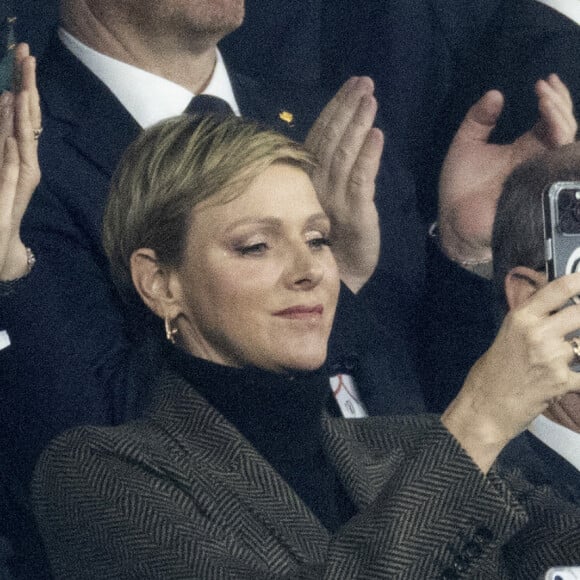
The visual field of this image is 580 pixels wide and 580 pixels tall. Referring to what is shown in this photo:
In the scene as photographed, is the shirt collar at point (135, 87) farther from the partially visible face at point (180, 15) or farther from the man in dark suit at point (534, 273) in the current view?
the man in dark suit at point (534, 273)

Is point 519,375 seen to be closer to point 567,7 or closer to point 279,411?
point 279,411

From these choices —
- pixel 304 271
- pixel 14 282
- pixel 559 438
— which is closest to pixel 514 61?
pixel 559 438

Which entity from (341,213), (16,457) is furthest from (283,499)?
(341,213)

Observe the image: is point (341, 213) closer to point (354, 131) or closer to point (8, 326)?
point (354, 131)

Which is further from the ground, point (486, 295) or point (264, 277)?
point (264, 277)

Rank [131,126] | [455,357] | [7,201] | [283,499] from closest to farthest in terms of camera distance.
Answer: [283,499] < [7,201] < [131,126] < [455,357]

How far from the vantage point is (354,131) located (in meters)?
1.76

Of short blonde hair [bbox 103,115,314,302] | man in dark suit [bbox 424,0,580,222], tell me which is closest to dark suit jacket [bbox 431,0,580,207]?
man in dark suit [bbox 424,0,580,222]

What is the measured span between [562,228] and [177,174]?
1.27 feet

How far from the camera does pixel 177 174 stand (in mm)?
1473

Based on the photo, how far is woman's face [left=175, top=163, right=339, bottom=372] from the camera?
1.44m


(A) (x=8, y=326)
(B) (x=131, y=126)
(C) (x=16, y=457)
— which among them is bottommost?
(C) (x=16, y=457)

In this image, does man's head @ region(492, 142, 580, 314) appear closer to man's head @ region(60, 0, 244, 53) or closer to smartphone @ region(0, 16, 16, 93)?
man's head @ region(60, 0, 244, 53)

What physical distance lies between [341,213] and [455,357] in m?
0.24
